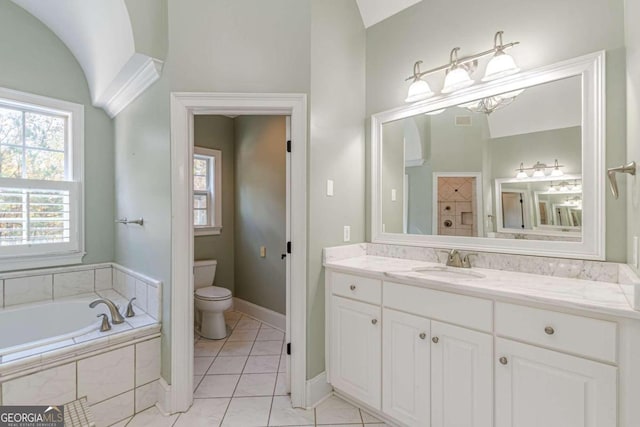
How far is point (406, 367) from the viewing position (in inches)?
62.8

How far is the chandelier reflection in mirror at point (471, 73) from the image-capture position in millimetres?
1650

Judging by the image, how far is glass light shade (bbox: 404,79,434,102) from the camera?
197 cm

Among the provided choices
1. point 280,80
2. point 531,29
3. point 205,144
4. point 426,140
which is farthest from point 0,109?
point 531,29

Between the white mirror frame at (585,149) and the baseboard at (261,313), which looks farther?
the baseboard at (261,313)

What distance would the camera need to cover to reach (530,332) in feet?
3.98

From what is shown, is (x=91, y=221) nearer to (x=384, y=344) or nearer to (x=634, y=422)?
(x=384, y=344)

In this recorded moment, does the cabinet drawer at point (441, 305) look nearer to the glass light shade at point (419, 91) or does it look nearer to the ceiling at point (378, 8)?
the glass light shade at point (419, 91)

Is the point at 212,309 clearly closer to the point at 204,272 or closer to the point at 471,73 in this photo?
the point at 204,272

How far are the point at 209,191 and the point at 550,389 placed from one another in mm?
3550

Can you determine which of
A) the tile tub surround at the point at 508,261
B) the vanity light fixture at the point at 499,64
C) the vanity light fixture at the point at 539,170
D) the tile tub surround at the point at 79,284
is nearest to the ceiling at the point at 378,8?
the vanity light fixture at the point at 499,64

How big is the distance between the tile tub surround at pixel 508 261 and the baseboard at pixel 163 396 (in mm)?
1308

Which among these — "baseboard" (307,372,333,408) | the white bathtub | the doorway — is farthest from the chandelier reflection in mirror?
the white bathtub

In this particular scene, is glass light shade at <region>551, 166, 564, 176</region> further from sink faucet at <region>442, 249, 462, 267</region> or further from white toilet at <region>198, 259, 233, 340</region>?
white toilet at <region>198, 259, 233, 340</region>

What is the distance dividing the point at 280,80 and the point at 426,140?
3.55 ft
